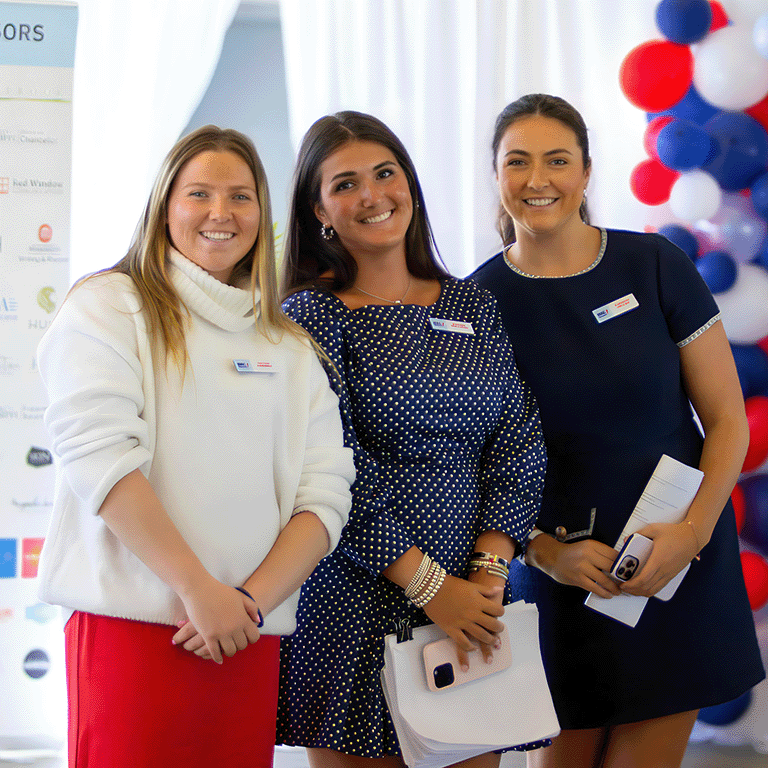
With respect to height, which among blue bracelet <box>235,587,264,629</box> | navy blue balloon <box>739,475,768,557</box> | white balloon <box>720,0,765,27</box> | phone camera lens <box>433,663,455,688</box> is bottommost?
phone camera lens <box>433,663,455,688</box>

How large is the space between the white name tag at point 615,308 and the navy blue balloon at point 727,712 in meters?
1.70

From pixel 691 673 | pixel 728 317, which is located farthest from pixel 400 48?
pixel 691 673

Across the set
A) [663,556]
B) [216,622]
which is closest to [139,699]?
[216,622]

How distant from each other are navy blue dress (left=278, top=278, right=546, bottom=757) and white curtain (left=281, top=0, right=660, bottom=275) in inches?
56.0

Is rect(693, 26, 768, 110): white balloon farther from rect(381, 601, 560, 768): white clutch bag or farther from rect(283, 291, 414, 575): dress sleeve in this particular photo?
rect(381, 601, 560, 768): white clutch bag

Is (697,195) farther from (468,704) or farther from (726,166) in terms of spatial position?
(468,704)

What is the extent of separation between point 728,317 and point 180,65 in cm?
222

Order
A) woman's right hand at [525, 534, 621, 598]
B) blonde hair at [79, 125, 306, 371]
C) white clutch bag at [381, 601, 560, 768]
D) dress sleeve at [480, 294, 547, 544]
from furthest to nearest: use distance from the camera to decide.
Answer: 1. woman's right hand at [525, 534, 621, 598]
2. dress sleeve at [480, 294, 547, 544]
3. white clutch bag at [381, 601, 560, 768]
4. blonde hair at [79, 125, 306, 371]

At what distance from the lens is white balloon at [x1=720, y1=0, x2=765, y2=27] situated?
2.63 metres

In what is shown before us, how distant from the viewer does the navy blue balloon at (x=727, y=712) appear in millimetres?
2695

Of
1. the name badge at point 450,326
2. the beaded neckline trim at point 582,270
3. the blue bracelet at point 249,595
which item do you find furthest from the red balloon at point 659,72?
the blue bracelet at point 249,595

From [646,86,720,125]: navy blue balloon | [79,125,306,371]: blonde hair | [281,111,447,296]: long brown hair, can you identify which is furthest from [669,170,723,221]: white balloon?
[79,125,306,371]: blonde hair

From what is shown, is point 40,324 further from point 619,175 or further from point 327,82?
point 619,175

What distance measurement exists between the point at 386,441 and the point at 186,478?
451 mm
